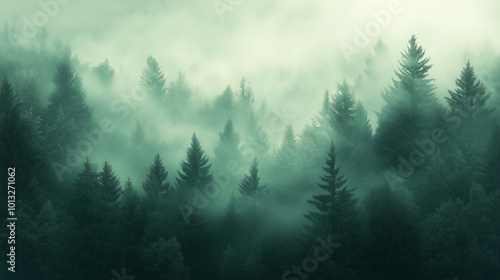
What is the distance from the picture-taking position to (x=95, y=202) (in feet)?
205

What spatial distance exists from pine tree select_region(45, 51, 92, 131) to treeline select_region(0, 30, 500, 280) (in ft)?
9.47

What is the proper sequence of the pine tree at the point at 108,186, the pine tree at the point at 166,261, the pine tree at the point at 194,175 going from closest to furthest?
the pine tree at the point at 166,261
the pine tree at the point at 108,186
the pine tree at the point at 194,175

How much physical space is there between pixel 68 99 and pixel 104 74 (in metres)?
26.9

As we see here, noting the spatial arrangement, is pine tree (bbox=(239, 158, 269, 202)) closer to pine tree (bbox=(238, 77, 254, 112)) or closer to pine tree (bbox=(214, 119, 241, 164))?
pine tree (bbox=(214, 119, 241, 164))

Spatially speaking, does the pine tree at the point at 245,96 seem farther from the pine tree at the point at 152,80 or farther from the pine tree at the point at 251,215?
the pine tree at the point at 251,215

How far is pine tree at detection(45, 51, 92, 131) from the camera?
290 ft

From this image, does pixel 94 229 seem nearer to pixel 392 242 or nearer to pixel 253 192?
pixel 253 192

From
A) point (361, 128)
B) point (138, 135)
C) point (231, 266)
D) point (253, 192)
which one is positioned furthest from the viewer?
point (138, 135)

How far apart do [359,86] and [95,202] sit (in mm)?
63804

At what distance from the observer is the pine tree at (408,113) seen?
70.2m

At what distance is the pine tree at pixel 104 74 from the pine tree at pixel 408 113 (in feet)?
208

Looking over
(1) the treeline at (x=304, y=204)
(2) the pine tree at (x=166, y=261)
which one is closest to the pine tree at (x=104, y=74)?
(1) the treeline at (x=304, y=204)

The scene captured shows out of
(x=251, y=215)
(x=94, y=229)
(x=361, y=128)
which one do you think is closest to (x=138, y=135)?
(x=94, y=229)

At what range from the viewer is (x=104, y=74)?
115 m
